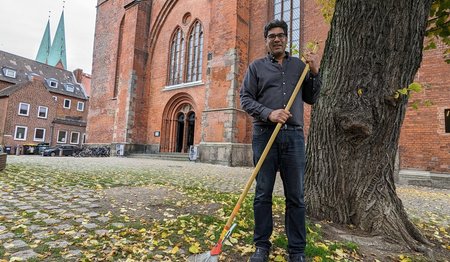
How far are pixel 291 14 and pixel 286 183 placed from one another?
46.2 feet

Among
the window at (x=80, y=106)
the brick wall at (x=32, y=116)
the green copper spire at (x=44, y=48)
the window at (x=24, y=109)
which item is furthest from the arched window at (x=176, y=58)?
the green copper spire at (x=44, y=48)

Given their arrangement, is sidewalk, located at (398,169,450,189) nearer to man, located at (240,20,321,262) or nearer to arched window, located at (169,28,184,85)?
man, located at (240,20,321,262)

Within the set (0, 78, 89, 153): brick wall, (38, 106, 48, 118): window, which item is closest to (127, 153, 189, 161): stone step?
(0, 78, 89, 153): brick wall

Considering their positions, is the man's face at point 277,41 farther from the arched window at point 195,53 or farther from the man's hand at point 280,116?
the arched window at point 195,53

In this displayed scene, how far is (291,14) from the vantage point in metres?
14.1

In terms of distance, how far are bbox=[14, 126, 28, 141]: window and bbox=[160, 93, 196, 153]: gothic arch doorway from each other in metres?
21.9

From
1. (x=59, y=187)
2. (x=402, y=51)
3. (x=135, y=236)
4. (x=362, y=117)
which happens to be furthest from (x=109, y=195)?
(x=402, y=51)

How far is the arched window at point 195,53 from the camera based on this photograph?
58.0ft

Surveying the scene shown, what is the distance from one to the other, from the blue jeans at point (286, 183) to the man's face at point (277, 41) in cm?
69

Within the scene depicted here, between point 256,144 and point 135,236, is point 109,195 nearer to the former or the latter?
point 135,236

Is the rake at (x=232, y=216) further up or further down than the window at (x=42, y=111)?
further down

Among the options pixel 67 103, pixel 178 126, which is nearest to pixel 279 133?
pixel 178 126

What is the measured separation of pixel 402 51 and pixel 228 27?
41.6 ft

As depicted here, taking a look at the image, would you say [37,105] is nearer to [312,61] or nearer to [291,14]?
[291,14]
